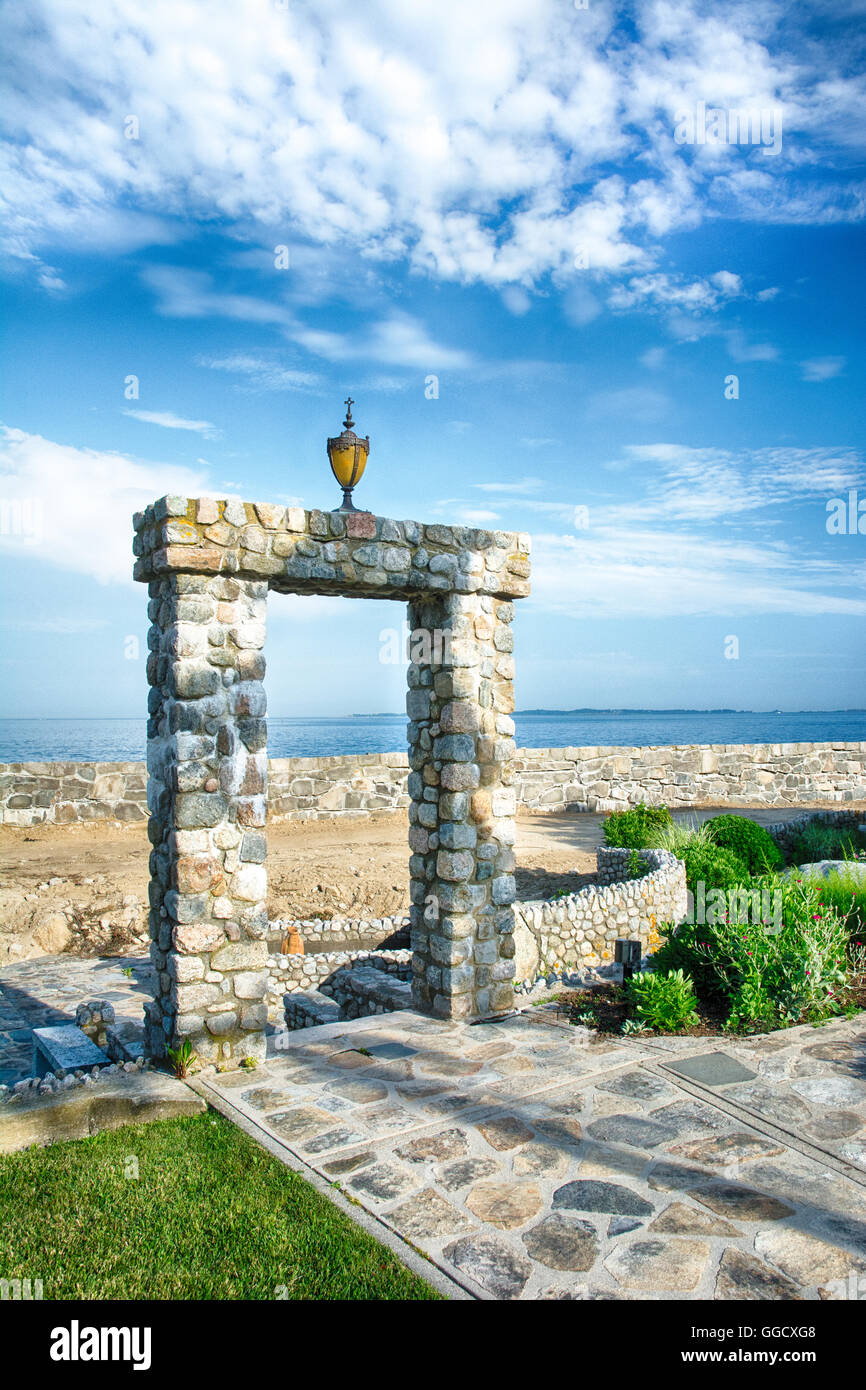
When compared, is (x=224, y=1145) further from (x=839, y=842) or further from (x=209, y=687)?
(x=839, y=842)

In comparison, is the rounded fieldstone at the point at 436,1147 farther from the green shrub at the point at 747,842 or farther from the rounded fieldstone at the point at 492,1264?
the green shrub at the point at 747,842

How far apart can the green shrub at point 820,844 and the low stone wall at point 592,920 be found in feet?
14.1

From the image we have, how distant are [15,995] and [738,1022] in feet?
23.9

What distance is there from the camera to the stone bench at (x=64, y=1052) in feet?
20.0

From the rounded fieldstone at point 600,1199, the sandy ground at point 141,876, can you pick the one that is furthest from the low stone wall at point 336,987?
the rounded fieldstone at point 600,1199

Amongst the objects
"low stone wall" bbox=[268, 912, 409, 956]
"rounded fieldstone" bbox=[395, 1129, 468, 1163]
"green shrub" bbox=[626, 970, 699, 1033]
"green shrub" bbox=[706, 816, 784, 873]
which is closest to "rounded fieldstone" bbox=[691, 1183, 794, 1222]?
"rounded fieldstone" bbox=[395, 1129, 468, 1163]

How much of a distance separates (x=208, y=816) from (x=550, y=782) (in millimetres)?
14768

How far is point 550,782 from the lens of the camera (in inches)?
791

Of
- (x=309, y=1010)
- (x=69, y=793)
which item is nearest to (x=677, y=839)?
(x=309, y=1010)

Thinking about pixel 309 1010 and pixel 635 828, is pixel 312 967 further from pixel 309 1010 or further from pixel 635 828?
pixel 635 828

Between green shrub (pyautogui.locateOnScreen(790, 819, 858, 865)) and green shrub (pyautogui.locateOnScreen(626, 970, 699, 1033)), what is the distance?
8672mm

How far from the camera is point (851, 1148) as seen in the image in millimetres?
4773

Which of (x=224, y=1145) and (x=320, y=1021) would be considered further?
(x=320, y=1021)

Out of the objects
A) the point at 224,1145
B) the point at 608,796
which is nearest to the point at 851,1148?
the point at 224,1145
